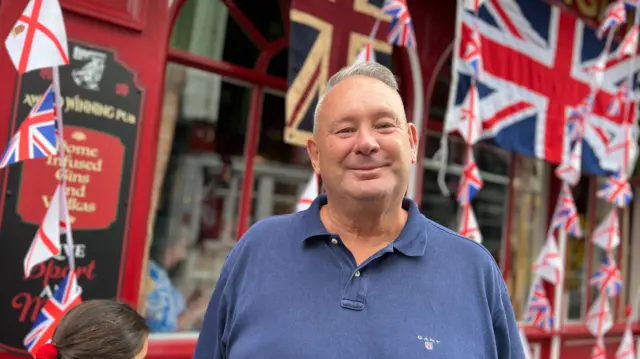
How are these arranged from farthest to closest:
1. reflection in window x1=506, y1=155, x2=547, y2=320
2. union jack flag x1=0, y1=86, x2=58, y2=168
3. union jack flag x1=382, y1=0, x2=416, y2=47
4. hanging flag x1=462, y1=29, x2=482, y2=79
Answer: reflection in window x1=506, y1=155, x2=547, y2=320 < hanging flag x1=462, y1=29, x2=482, y2=79 < union jack flag x1=382, y1=0, x2=416, y2=47 < union jack flag x1=0, y1=86, x2=58, y2=168

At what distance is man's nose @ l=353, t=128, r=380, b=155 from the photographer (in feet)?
5.10

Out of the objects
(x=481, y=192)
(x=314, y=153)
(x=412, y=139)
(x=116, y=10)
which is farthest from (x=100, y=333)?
(x=481, y=192)

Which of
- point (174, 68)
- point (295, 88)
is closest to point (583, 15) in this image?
point (295, 88)

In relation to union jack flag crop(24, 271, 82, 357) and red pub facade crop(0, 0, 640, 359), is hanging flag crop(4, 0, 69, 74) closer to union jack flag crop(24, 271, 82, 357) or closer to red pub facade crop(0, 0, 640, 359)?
red pub facade crop(0, 0, 640, 359)

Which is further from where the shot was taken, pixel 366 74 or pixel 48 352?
pixel 48 352

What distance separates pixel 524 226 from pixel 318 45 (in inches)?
144

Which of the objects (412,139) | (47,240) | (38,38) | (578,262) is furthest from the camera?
(578,262)

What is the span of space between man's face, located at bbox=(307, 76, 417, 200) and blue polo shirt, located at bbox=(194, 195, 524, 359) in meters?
0.16

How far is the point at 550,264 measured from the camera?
512cm

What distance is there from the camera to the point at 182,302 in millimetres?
4148

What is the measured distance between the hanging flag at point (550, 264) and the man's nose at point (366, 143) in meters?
4.00

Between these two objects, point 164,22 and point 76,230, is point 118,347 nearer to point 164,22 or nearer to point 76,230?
point 76,230

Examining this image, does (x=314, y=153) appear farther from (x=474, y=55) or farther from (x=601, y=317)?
(x=601, y=317)

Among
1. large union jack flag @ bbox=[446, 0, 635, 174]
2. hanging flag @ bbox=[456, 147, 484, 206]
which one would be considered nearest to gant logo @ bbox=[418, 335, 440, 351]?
hanging flag @ bbox=[456, 147, 484, 206]
